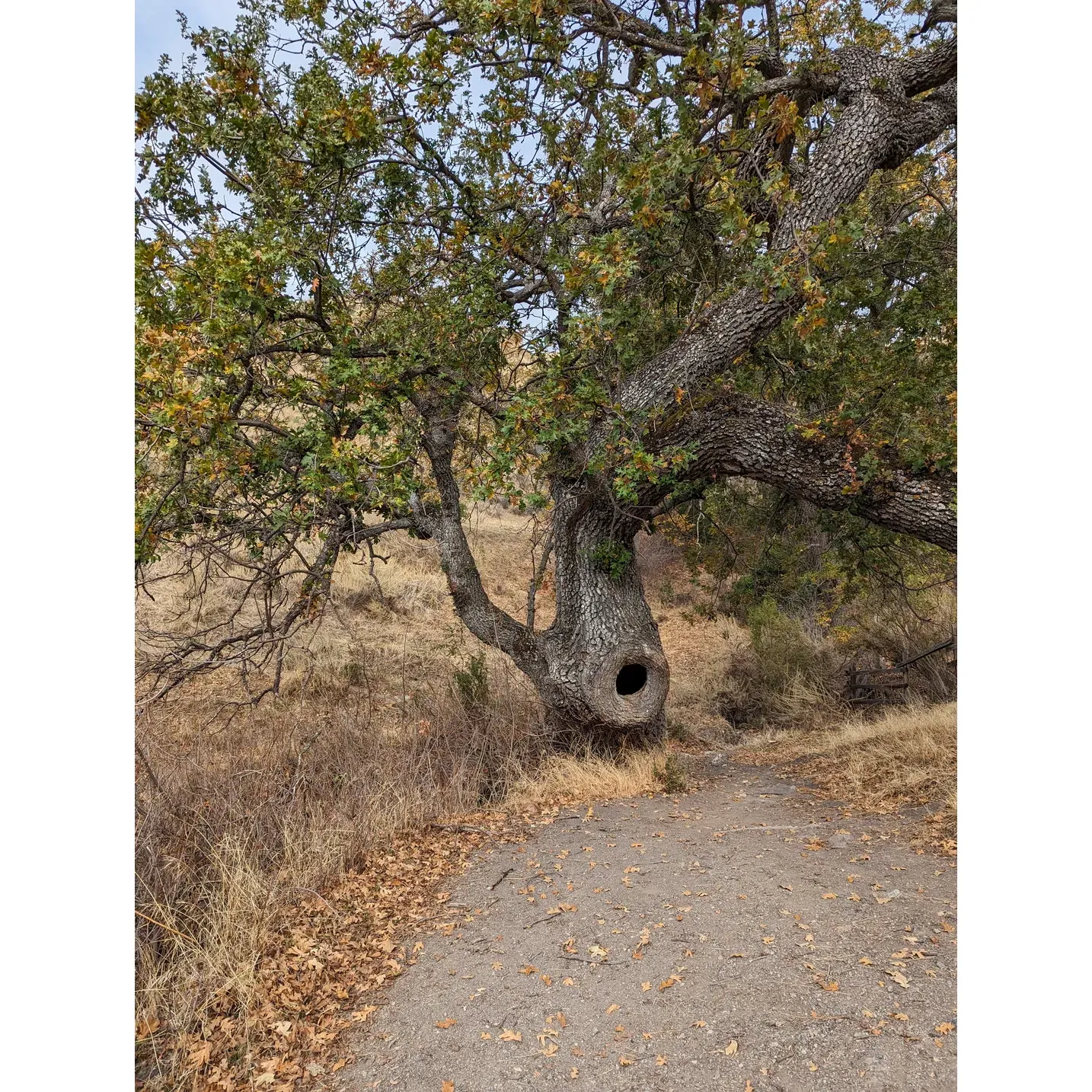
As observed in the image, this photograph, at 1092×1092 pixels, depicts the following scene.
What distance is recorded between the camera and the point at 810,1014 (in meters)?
2.96

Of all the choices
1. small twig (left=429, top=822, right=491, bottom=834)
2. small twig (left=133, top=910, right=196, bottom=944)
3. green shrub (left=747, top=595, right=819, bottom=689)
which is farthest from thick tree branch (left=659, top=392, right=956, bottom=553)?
small twig (left=133, top=910, right=196, bottom=944)

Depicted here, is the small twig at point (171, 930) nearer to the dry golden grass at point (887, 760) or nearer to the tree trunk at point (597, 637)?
the tree trunk at point (597, 637)

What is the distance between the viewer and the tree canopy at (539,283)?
465 cm

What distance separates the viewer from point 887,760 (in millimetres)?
6203

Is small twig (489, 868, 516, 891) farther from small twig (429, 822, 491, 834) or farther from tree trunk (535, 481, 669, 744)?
tree trunk (535, 481, 669, 744)

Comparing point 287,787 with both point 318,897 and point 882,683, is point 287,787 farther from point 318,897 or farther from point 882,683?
point 882,683

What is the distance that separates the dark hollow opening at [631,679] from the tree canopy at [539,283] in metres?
0.80

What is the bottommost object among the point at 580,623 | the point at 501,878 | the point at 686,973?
the point at 501,878

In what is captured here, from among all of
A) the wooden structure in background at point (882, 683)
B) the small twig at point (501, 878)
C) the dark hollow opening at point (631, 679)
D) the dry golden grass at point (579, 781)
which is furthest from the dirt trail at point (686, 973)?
the wooden structure in background at point (882, 683)

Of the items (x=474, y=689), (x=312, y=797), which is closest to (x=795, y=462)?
(x=474, y=689)

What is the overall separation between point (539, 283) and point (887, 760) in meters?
5.22

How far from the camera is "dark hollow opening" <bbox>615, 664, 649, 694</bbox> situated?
7.28m

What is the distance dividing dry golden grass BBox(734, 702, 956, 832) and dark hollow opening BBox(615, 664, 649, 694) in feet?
4.74
